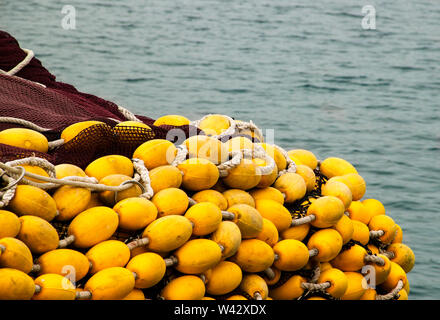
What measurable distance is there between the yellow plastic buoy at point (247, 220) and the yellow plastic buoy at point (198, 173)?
11 cm

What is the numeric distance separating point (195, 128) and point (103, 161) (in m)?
0.47

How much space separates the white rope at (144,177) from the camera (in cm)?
214

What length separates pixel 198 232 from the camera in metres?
2.11

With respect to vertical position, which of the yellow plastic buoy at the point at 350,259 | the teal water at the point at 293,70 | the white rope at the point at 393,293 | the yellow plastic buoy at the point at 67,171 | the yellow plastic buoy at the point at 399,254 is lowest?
the teal water at the point at 293,70

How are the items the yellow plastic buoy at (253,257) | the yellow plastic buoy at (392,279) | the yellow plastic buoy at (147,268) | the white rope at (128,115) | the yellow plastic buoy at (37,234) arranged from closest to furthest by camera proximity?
1. the yellow plastic buoy at (37,234)
2. the yellow plastic buoy at (147,268)
3. the yellow plastic buoy at (253,257)
4. the yellow plastic buoy at (392,279)
5. the white rope at (128,115)

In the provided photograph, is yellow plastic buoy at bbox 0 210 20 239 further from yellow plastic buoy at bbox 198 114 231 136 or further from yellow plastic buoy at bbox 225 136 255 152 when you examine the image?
yellow plastic buoy at bbox 198 114 231 136

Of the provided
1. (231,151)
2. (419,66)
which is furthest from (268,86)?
(231,151)

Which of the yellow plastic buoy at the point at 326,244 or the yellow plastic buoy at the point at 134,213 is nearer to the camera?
the yellow plastic buoy at the point at 134,213

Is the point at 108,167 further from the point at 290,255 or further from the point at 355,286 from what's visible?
the point at 355,286

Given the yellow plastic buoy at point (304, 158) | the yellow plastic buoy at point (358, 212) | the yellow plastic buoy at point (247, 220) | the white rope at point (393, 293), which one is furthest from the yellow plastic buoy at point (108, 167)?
the white rope at point (393, 293)

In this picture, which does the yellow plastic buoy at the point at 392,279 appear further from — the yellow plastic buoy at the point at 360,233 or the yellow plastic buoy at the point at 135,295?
the yellow plastic buoy at the point at 135,295

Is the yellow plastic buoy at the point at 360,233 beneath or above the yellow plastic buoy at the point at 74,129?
beneath

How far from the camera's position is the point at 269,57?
11719mm

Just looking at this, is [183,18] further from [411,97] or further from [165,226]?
[165,226]
